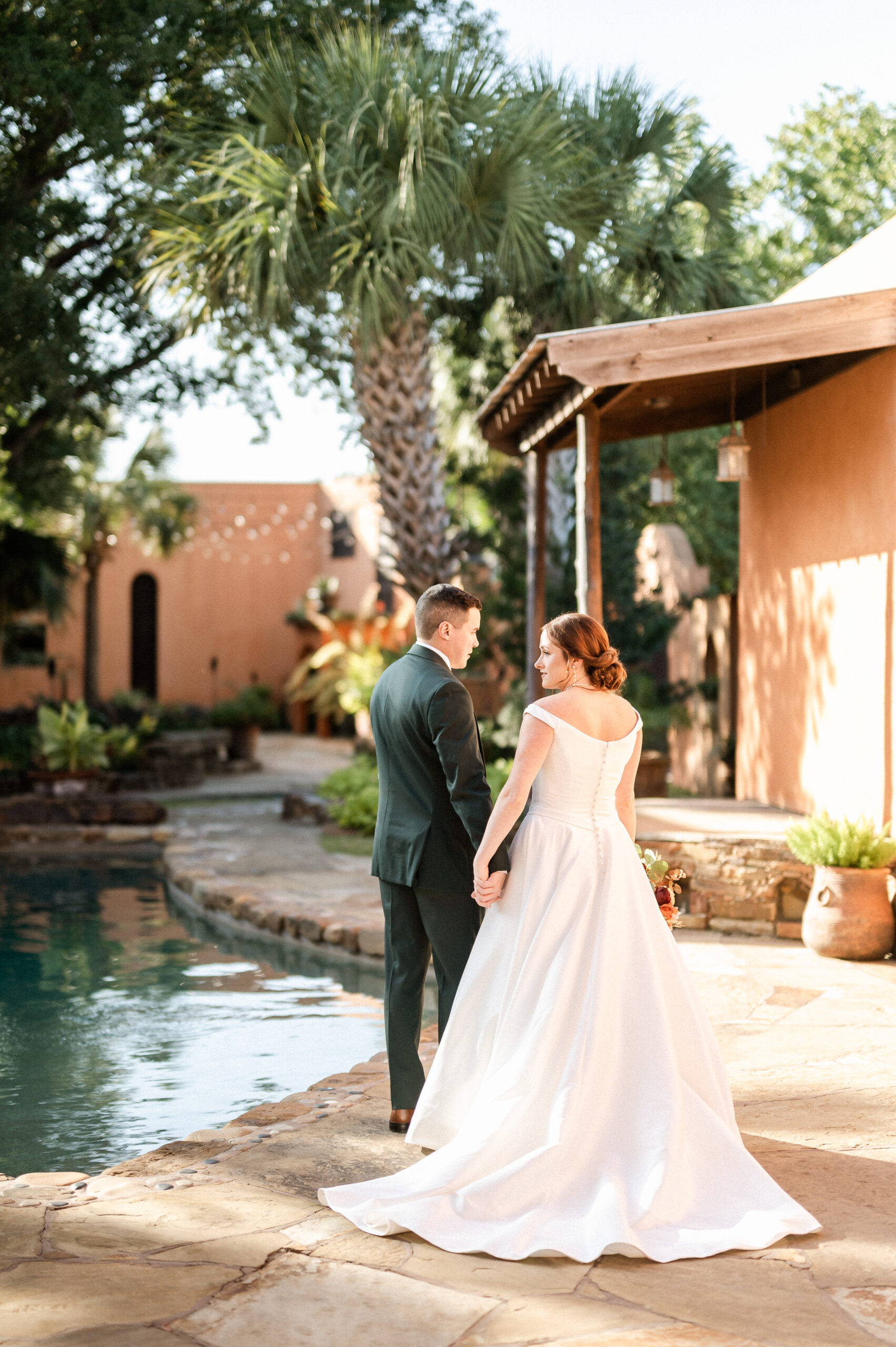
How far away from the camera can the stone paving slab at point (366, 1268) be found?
2.64m

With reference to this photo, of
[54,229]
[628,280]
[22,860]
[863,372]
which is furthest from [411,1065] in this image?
[54,229]

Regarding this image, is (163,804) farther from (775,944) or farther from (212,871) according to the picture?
(775,944)

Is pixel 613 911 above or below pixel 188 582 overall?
below

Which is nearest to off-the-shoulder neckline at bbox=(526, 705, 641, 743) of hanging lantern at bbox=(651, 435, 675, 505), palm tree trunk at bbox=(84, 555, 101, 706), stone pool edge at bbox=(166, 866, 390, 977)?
stone pool edge at bbox=(166, 866, 390, 977)

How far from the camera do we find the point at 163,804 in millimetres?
15414

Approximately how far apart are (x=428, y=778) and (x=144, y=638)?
23.7m

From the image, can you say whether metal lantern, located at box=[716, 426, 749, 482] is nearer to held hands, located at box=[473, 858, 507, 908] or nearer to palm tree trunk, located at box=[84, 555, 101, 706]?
held hands, located at box=[473, 858, 507, 908]

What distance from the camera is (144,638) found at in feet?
87.7

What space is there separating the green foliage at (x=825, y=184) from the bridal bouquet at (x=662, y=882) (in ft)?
52.5

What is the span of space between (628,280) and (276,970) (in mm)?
8135

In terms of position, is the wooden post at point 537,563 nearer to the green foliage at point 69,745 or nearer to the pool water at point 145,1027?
the pool water at point 145,1027

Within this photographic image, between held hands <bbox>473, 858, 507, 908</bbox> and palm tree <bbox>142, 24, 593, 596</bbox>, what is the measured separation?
712 cm

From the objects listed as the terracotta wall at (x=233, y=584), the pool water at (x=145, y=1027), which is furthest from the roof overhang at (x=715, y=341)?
the terracotta wall at (x=233, y=584)

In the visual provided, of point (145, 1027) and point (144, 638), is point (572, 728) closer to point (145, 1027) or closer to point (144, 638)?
point (145, 1027)
